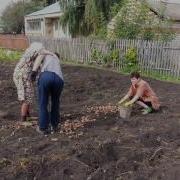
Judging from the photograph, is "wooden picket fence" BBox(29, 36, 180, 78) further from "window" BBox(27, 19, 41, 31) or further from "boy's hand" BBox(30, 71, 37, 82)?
"window" BBox(27, 19, 41, 31)

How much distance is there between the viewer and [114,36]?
1927 centimetres

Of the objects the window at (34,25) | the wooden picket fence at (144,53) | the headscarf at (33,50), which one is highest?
the headscarf at (33,50)

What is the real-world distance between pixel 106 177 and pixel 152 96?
142 inches

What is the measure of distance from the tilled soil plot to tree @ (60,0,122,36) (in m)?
13.9

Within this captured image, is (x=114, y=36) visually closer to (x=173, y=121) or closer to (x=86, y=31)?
(x=86, y=31)

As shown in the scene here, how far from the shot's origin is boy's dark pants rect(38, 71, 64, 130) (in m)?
Result: 6.86

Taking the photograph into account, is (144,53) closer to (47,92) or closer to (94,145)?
(47,92)

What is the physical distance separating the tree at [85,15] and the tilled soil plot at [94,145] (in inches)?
546

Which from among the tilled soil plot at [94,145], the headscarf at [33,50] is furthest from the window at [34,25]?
the headscarf at [33,50]

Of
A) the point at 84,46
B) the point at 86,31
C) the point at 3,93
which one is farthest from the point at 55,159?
the point at 86,31

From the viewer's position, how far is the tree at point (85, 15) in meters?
23.6

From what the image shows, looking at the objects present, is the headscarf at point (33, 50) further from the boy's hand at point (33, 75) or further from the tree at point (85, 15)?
the tree at point (85, 15)

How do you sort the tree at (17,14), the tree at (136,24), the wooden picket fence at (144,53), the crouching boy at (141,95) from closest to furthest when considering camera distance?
the crouching boy at (141,95)
the wooden picket fence at (144,53)
the tree at (136,24)
the tree at (17,14)

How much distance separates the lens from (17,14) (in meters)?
58.1
